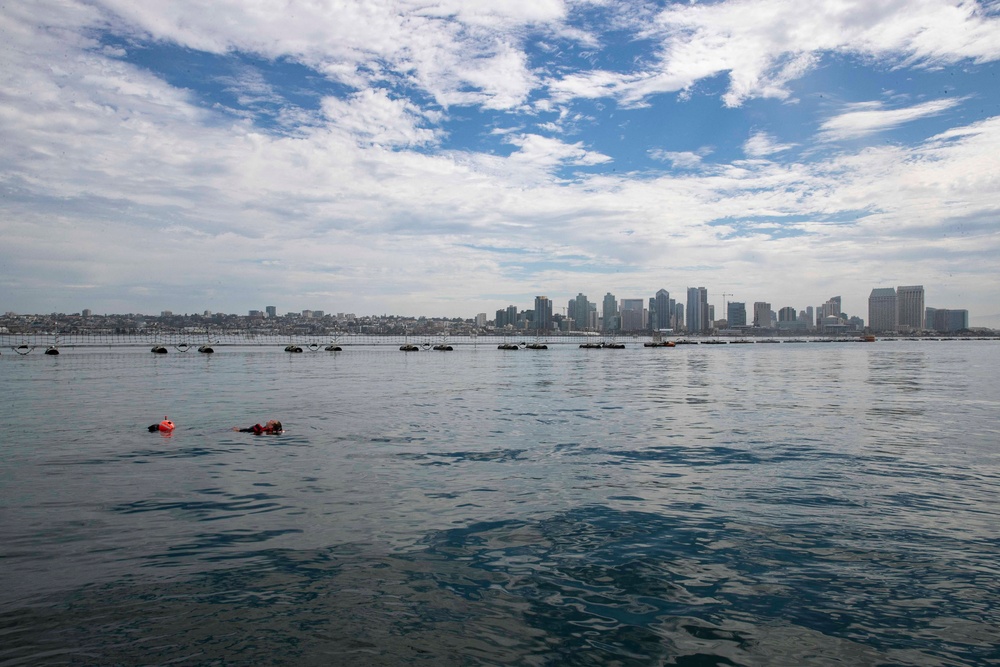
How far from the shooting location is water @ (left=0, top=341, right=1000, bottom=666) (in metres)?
9.55

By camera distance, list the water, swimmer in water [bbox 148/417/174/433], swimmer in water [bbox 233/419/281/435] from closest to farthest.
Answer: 1. the water
2. swimmer in water [bbox 233/419/281/435]
3. swimmer in water [bbox 148/417/174/433]

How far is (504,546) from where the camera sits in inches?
543

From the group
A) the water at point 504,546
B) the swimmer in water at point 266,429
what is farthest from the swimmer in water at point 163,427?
the swimmer in water at point 266,429

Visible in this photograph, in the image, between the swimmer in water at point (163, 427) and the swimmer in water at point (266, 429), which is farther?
the swimmer in water at point (163, 427)

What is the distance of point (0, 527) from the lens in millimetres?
15266

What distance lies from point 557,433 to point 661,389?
88.3ft

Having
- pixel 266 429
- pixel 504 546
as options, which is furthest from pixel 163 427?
pixel 504 546

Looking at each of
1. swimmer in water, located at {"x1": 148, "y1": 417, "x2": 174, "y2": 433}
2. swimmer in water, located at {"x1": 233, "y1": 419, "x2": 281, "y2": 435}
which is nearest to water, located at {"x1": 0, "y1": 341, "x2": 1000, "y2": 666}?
swimmer in water, located at {"x1": 148, "y1": 417, "x2": 174, "y2": 433}

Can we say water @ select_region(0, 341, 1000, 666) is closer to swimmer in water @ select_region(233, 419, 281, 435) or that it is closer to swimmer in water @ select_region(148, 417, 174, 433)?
swimmer in water @ select_region(148, 417, 174, 433)

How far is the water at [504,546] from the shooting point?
31.3 ft

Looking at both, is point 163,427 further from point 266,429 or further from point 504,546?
point 504,546

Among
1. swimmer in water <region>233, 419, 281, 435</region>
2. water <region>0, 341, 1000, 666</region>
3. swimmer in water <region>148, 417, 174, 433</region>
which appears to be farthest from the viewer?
swimmer in water <region>148, 417, 174, 433</region>

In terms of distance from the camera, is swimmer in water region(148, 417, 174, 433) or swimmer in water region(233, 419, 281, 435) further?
swimmer in water region(148, 417, 174, 433)

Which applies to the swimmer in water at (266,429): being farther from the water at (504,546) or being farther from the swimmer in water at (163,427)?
the swimmer in water at (163,427)
